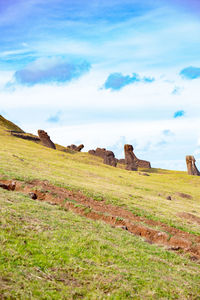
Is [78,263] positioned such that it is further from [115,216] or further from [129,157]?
[129,157]

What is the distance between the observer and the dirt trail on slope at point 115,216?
21767 millimetres

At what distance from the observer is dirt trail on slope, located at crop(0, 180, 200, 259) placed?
2177 cm

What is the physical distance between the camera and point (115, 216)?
24594 mm

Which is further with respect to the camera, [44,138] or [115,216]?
[44,138]

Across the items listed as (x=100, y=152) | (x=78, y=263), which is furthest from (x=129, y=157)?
(x=78, y=263)

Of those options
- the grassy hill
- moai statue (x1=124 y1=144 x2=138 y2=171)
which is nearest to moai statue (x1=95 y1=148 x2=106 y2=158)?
moai statue (x1=124 y1=144 x2=138 y2=171)

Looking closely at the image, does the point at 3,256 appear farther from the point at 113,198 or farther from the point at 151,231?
the point at 113,198

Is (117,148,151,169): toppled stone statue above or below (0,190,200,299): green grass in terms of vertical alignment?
above

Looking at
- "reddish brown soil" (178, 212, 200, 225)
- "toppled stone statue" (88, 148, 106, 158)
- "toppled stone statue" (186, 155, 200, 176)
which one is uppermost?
"toppled stone statue" (88, 148, 106, 158)

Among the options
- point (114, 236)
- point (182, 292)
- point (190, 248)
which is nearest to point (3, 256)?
point (182, 292)

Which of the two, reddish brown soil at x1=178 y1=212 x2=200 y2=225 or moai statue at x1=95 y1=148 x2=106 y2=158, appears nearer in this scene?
reddish brown soil at x1=178 y1=212 x2=200 y2=225

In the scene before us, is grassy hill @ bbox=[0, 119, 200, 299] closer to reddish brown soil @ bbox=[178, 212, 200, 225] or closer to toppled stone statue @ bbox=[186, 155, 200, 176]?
reddish brown soil @ bbox=[178, 212, 200, 225]

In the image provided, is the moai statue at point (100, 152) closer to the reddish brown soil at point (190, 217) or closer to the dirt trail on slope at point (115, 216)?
the reddish brown soil at point (190, 217)

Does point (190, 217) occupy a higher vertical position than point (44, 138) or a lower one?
lower
